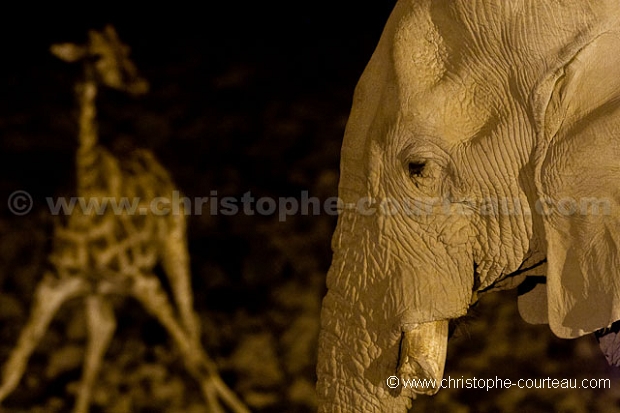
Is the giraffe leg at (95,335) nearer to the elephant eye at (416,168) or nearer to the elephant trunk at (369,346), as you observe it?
the elephant trunk at (369,346)

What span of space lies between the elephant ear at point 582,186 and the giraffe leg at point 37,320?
4.17 feet

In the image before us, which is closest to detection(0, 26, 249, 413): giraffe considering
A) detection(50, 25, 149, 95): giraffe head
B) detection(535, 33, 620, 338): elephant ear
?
detection(50, 25, 149, 95): giraffe head

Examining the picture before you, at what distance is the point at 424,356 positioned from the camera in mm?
765

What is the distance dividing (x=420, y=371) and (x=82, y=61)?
123 cm

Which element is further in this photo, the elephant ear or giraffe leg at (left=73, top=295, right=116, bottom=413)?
giraffe leg at (left=73, top=295, right=116, bottom=413)

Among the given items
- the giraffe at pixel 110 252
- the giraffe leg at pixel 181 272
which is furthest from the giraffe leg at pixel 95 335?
the giraffe leg at pixel 181 272

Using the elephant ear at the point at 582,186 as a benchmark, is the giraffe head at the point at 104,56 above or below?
above

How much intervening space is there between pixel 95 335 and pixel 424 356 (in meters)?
1.20

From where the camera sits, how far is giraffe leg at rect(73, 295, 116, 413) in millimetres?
1825

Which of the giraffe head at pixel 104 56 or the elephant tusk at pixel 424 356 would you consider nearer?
the elephant tusk at pixel 424 356

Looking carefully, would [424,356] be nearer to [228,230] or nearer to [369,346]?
[369,346]
